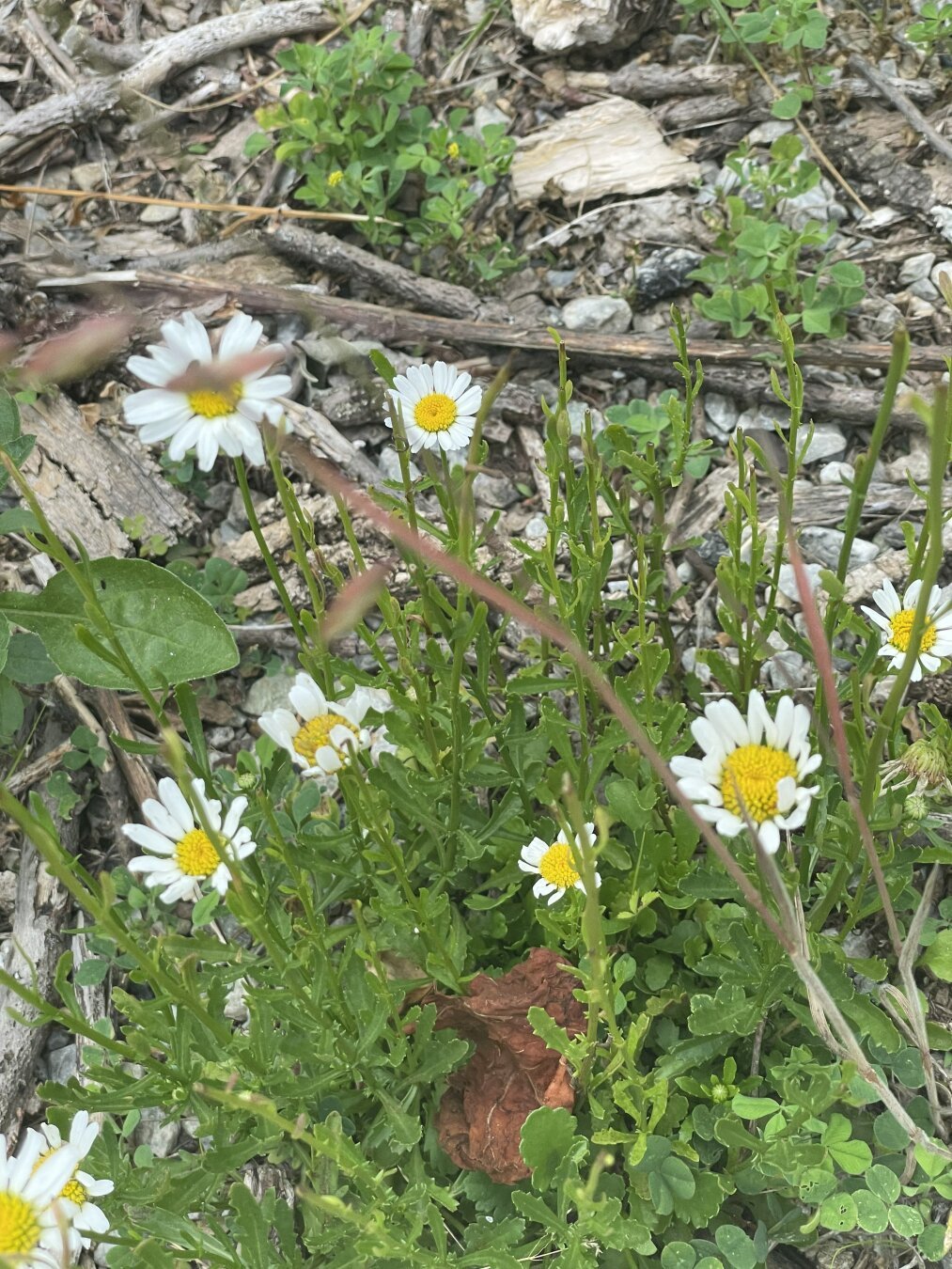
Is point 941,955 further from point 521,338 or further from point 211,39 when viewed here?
point 211,39

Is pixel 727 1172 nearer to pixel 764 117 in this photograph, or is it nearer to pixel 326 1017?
pixel 326 1017

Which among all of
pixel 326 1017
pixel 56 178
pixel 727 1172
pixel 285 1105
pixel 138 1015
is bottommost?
pixel 727 1172

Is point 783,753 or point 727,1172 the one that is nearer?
point 783,753

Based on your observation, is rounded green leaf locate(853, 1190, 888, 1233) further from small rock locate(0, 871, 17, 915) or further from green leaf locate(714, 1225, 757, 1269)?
small rock locate(0, 871, 17, 915)

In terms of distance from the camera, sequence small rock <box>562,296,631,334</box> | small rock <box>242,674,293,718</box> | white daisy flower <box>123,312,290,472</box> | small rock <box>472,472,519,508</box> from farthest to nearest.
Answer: small rock <box>562,296,631,334</box>
small rock <box>472,472,519,508</box>
small rock <box>242,674,293,718</box>
white daisy flower <box>123,312,290,472</box>

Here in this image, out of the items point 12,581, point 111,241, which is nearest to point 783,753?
point 12,581

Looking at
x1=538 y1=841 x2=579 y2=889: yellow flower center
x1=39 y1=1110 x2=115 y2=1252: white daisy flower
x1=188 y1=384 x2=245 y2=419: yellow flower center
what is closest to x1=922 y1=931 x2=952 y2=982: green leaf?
x1=538 y1=841 x2=579 y2=889: yellow flower center
